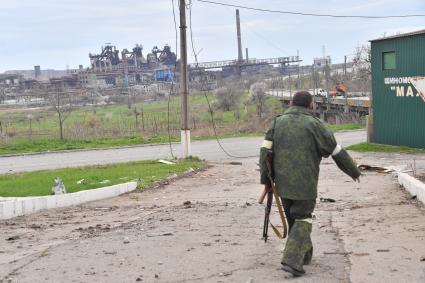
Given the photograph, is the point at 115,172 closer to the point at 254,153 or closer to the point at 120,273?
the point at 254,153

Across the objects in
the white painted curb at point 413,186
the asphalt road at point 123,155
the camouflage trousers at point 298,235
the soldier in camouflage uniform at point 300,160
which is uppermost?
the soldier in camouflage uniform at point 300,160

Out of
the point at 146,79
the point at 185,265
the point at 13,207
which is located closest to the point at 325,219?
the point at 185,265

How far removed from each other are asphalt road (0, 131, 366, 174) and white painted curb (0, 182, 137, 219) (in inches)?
345

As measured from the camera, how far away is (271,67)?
12106 cm

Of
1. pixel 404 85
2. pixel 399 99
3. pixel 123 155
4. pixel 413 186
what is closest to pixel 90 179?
pixel 413 186

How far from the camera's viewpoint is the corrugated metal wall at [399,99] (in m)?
22.3

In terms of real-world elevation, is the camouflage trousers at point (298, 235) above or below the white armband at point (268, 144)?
below

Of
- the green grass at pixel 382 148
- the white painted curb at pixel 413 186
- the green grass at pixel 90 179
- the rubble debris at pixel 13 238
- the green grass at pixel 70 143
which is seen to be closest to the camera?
the rubble debris at pixel 13 238

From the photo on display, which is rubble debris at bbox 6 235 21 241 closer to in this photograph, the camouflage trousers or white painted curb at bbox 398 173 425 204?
the camouflage trousers

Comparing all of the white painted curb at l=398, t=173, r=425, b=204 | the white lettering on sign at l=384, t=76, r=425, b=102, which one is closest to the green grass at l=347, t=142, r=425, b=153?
the white lettering on sign at l=384, t=76, r=425, b=102

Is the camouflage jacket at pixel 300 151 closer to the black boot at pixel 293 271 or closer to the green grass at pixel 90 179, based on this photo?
the black boot at pixel 293 271

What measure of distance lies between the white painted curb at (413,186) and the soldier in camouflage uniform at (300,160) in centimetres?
432

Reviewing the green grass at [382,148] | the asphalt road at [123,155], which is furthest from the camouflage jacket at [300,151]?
the green grass at [382,148]

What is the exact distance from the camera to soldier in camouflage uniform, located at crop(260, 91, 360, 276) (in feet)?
20.1
